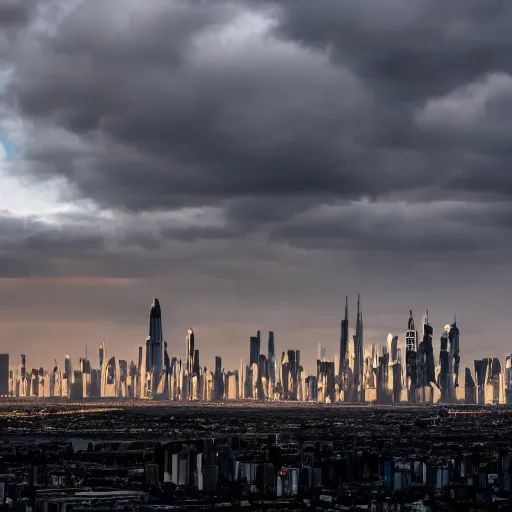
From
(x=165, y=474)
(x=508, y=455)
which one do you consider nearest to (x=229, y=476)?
(x=165, y=474)

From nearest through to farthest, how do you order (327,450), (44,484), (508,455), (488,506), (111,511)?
(111,511) → (488,506) → (44,484) → (508,455) → (327,450)

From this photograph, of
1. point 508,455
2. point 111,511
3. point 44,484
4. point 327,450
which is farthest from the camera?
point 327,450

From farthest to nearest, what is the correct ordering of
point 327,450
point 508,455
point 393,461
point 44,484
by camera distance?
point 327,450
point 508,455
point 393,461
point 44,484

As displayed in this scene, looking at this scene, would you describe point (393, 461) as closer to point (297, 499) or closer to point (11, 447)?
point (297, 499)

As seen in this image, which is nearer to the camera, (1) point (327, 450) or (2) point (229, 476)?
(2) point (229, 476)

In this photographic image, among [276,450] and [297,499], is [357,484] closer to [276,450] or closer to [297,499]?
[297,499]

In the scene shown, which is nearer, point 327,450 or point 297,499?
A: point 297,499

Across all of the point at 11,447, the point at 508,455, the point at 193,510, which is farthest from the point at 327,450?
the point at 193,510

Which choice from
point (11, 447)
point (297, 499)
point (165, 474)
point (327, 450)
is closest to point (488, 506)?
point (297, 499)

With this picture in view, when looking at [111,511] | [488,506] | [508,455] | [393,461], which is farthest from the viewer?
[508,455]
